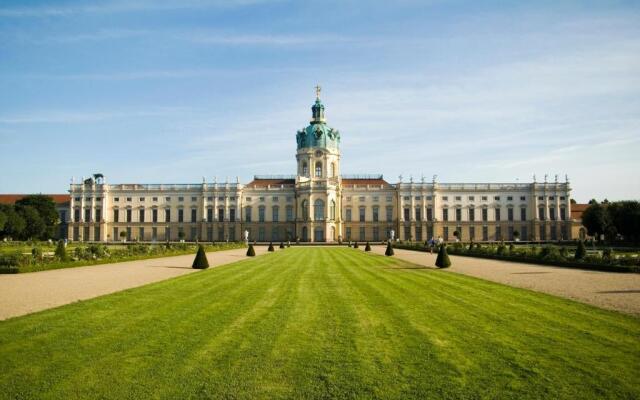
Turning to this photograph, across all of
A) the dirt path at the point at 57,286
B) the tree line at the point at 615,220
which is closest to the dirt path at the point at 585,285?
the dirt path at the point at 57,286

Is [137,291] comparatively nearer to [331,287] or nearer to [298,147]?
[331,287]

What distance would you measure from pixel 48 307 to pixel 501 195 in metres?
82.6

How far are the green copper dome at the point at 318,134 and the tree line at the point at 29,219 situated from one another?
41331 millimetres

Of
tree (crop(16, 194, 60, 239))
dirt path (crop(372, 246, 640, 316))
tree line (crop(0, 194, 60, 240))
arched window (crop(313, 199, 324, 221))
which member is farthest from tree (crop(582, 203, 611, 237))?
tree (crop(16, 194, 60, 239))

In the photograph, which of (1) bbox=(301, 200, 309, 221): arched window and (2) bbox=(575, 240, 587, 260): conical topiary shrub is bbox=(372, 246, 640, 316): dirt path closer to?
(2) bbox=(575, 240, 587, 260): conical topiary shrub

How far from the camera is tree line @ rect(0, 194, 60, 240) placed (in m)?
66.2

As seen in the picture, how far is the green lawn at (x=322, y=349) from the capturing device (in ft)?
21.2

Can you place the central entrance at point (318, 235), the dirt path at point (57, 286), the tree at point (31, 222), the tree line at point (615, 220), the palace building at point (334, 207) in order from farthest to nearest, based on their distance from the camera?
the palace building at point (334, 207) → the central entrance at point (318, 235) → the tree at point (31, 222) → the tree line at point (615, 220) → the dirt path at point (57, 286)

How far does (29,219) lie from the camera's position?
237 feet

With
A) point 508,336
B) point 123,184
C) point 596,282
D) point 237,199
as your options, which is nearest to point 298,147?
point 237,199

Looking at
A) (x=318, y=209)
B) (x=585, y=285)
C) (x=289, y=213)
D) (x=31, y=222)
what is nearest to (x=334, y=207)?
(x=318, y=209)

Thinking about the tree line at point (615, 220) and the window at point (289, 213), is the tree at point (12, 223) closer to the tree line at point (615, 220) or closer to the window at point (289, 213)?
the window at point (289, 213)

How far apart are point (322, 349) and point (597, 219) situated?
228ft

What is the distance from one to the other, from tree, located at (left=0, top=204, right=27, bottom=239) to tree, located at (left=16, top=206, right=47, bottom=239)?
237 centimetres
